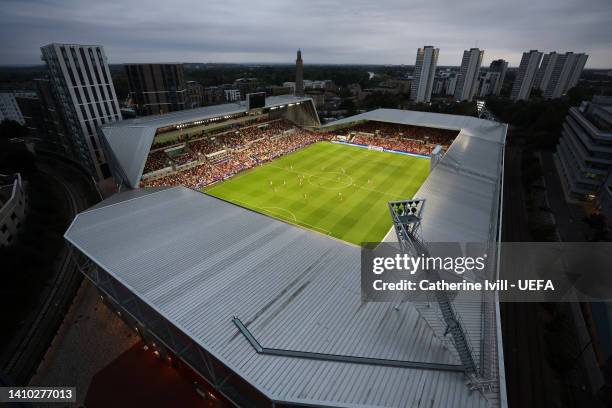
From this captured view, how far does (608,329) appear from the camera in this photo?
17641mm

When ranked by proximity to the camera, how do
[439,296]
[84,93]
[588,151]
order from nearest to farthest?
[439,296], [588,151], [84,93]

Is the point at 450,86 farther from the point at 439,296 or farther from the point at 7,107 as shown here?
the point at 7,107

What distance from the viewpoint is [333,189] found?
129ft

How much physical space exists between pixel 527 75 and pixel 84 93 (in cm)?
16904

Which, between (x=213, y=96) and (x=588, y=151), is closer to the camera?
(x=588, y=151)

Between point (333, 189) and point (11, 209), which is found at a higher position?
point (11, 209)

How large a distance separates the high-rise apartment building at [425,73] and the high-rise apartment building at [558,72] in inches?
2099

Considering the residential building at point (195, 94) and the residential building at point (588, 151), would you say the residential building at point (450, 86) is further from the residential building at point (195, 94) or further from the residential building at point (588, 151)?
the residential building at point (195, 94)

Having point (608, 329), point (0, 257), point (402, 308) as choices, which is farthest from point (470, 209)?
point (0, 257)

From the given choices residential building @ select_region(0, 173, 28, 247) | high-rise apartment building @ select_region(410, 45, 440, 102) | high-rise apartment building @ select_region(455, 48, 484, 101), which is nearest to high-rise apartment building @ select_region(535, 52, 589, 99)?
high-rise apartment building @ select_region(455, 48, 484, 101)

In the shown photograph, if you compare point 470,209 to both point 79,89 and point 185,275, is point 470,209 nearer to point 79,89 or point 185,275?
point 185,275

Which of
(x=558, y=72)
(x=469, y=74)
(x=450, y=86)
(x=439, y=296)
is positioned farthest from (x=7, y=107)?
(x=558, y=72)

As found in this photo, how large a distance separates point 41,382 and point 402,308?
70.5ft

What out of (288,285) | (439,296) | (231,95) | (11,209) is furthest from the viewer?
(231,95)
